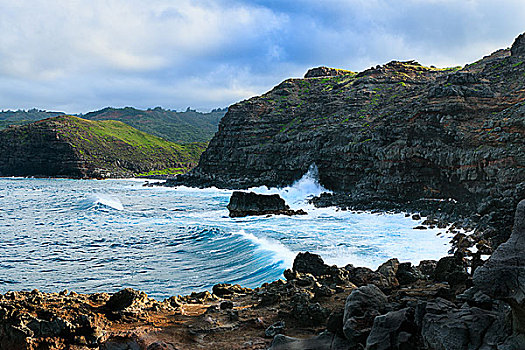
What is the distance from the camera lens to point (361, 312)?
7207 millimetres

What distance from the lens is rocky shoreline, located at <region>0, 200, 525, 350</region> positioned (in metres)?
5.48

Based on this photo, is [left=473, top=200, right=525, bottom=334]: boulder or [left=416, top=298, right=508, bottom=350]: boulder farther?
[left=416, top=298, right=508, bottom=350]: boulder

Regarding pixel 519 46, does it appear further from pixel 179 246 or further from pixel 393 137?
pixel 179 246

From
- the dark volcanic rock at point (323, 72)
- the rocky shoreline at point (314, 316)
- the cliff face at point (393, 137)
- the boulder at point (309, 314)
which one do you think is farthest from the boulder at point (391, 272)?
the dark volcanic rock at point (323, 72)

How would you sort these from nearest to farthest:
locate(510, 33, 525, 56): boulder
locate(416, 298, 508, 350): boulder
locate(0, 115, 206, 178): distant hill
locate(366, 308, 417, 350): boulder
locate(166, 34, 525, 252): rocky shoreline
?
locate(416, 298, 508, 350): boulder, locate(366, 308, 417, 350): boulder, locate(166, 34, 525, 252): rocky shoreline, locate(510, 33, 525, 56): boulder, locate(0, 115, 206, 178): distant hill

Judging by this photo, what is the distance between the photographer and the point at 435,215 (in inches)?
1262

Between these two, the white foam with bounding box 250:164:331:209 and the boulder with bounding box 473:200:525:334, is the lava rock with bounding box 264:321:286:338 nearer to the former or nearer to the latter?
the boulder with bounding box 473:200:525:334

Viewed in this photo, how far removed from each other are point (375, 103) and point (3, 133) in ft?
439

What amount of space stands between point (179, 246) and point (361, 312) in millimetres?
18343

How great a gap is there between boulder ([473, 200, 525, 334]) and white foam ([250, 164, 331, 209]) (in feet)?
165

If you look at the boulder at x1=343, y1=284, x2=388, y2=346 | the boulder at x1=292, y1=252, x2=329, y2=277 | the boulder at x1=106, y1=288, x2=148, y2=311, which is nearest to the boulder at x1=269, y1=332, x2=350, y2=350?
the boulder at x1=343, y1=284, x2=388, y2=346

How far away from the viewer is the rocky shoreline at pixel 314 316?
216 inches

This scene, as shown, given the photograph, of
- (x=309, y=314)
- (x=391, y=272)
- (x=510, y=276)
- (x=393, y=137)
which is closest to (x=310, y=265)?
(x=391, y=272)

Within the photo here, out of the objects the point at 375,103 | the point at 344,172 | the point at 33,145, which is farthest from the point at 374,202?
the point at 33,145
